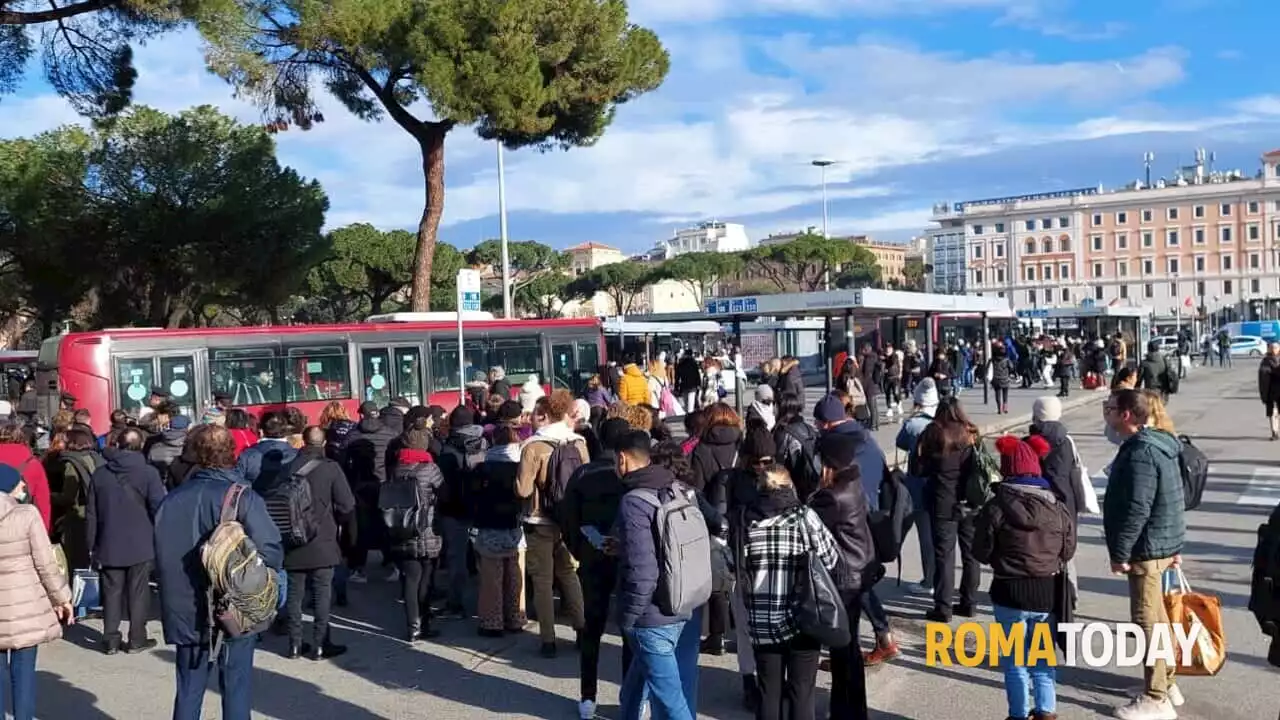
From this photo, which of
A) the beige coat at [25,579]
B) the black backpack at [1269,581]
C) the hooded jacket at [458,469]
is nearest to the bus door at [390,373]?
the hooded jacket at [458,469]

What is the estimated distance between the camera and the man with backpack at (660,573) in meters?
4.49

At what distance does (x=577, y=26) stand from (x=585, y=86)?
4.01 ft

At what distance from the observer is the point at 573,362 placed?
2089cm

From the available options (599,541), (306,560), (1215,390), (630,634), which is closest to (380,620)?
(306,560)

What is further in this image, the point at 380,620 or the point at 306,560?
the point at 380,620

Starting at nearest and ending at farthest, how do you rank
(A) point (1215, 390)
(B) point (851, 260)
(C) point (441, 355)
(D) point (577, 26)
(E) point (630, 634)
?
(E) point (630, 634), (C) point (441, 355), (D) point (577, 26), (A) point (1215, 390), (B) point (851, 260)

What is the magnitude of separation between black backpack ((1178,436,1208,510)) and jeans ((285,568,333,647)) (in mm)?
5047

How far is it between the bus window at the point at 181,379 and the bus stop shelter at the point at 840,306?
906 centimetres

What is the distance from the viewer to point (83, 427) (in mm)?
8023

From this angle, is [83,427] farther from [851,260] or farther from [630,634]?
[851,260]

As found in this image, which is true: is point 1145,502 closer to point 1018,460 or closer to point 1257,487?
point 1018,460

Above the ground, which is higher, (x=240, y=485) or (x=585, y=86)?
(x=585, y=86)

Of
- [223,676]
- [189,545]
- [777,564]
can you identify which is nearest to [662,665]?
[777,564]

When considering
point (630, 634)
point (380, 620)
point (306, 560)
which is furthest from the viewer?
point (380, 620)
